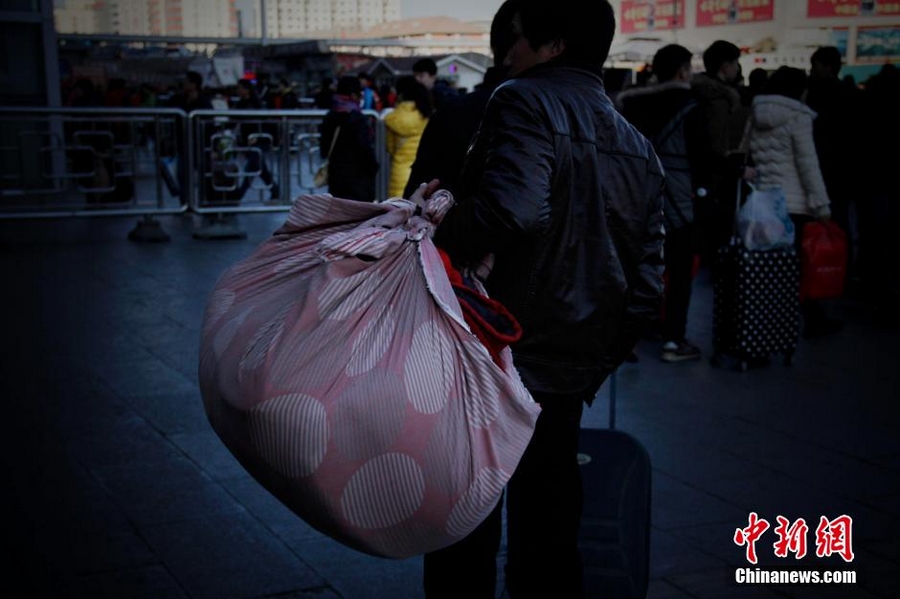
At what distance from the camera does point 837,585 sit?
363 centimetres

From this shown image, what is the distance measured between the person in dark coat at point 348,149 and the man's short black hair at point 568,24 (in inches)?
273

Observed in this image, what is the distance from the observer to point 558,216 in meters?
2.56

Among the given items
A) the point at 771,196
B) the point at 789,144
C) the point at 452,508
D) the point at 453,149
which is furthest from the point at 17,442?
the point at 789,144

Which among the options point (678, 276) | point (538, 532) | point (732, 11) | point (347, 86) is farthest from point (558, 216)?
point (732, 11)

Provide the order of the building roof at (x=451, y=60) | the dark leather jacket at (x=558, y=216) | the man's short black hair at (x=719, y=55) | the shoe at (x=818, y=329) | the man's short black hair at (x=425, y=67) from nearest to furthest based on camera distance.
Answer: the dark leather jacket at (x=558, y=216) < the man's short black hair at (x=719, y=55) < the shoe at (x=818, y=329) < the man's short black hair at (x=425, y=67) < the building roof at (x=451, y=60)

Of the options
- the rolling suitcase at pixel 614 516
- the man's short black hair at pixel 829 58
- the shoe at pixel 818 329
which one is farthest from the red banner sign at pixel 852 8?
the rolling suitcase at pixel 614 516

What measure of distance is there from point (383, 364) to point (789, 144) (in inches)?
217

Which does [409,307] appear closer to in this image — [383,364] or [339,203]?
[383,364]

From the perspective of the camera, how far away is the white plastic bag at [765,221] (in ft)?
20.9

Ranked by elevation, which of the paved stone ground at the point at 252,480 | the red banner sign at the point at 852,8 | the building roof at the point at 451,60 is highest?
the red banner sign at the point at 852,8

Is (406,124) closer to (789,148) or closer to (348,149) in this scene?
(348,149)

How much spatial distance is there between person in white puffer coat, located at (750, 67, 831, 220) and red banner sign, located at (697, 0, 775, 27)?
4044 cm

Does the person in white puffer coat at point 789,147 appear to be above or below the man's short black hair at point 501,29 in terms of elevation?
below

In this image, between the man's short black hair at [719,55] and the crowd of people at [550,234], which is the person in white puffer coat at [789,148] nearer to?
the man's short black hair at [719,55]
